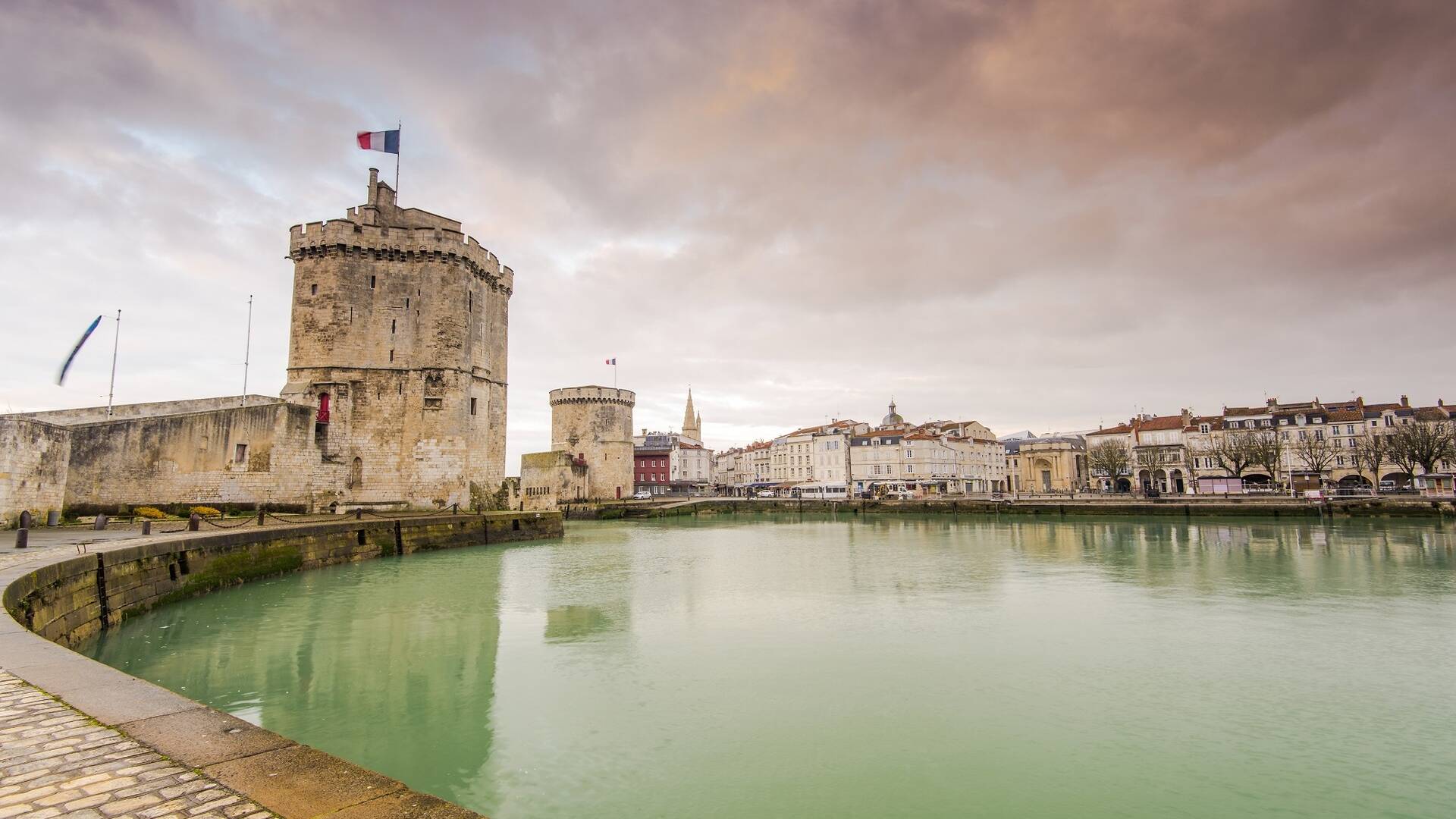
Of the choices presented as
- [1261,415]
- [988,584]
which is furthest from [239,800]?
[1261,415]

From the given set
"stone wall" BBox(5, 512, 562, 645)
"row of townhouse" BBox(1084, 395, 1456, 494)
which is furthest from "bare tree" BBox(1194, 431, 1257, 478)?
"stone wall" BBox(5, 512, 562, 645)

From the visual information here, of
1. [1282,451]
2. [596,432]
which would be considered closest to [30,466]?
[596,432]

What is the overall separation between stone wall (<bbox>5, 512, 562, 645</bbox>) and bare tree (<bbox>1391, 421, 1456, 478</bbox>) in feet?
180

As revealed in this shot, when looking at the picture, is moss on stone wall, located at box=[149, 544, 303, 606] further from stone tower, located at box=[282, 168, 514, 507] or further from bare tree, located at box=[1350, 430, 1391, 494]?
bare tree, located at box=[1350, 430, 1391, 494]

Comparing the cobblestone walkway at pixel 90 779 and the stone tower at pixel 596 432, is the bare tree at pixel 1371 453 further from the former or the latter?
the cobblestone walkway at pixel 90 779

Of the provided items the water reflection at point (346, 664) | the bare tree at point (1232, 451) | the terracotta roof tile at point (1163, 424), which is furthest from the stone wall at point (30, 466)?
the terracotta roof tile at point (1163, 424)

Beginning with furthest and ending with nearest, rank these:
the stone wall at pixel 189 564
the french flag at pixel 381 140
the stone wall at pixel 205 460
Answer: the french flag at pixel 381 140 → the stone wall at pixel 205 460 → the stone wall at pixel 189 564

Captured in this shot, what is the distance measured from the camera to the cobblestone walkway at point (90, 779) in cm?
300

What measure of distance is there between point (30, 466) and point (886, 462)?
61757 millimetres

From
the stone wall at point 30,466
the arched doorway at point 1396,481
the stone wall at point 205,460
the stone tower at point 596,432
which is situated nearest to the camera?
the stone wall at point 30,466

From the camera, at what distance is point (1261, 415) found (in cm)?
5950

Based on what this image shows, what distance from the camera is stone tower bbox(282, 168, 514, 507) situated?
1025 inches

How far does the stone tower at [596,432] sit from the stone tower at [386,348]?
24.8 meters

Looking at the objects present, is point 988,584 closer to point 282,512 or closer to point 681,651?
point 681,651
